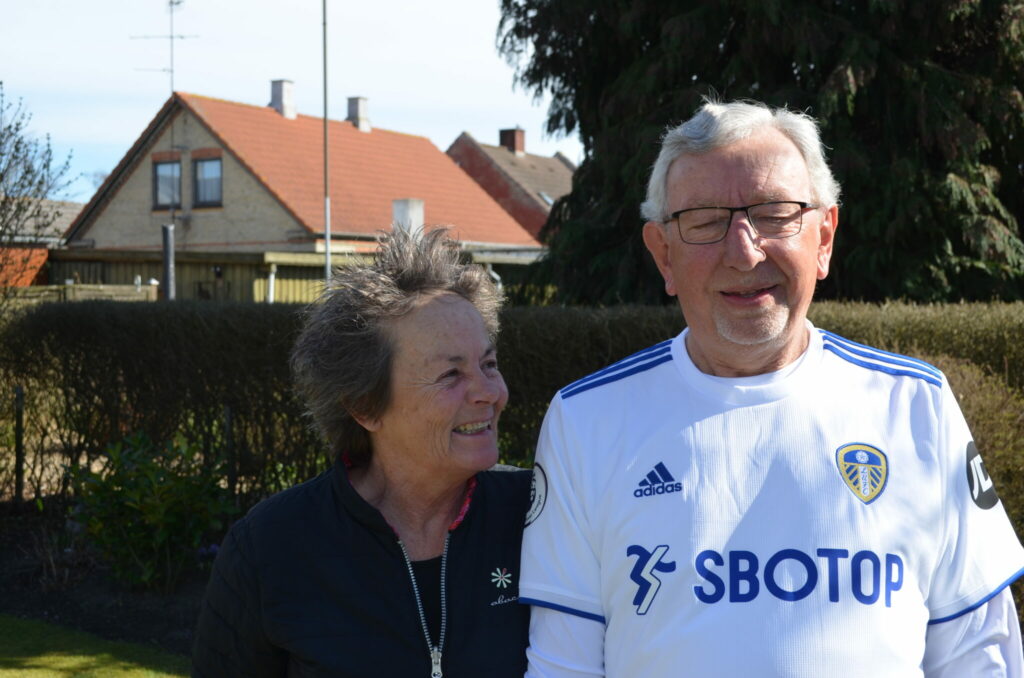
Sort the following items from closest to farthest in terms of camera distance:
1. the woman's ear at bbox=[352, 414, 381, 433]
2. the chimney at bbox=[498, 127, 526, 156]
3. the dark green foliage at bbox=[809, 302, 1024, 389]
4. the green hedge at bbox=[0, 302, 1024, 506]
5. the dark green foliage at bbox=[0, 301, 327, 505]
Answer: the woman's ear at bbox=[352, 414, 381, 433] < the dark green foliage at bbox=[809, 302, 1024, 389] < the green hedge at bbox=[0, 302, 1024, 506] < the dark green foliage at bbox=[0, 301, 327, 505] < the chimney at bbox=[498, 127, 526, 156]

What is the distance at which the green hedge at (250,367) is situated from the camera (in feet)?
20.0

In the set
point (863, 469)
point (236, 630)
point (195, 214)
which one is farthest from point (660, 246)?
point (195, 214)

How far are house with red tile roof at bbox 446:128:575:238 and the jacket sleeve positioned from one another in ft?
139

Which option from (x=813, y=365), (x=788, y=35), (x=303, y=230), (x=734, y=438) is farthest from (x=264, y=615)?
(x=303, y=230)

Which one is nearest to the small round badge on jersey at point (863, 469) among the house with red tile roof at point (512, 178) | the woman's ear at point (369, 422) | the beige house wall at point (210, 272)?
Answer: the woman's ear at point (369, 422)

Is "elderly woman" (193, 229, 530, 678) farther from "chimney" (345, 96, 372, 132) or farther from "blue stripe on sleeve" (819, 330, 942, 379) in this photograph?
"chimney" (345, 96, 372, 132)

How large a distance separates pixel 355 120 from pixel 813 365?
36804mm

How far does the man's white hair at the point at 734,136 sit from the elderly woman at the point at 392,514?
2.13ft

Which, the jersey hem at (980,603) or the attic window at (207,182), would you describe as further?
the attic window at (207,182)

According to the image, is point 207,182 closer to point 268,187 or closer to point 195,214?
point 195,214

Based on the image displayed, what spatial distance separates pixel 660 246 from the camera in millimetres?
2391

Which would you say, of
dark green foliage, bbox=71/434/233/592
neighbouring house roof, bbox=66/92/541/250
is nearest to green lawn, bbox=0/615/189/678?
dark green foliage, bbox=71/434/233/592

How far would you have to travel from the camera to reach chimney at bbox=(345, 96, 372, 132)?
37.4m

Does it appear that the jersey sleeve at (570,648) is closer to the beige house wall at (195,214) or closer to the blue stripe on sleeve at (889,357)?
the blue stripe on sleeve at (889,357)
